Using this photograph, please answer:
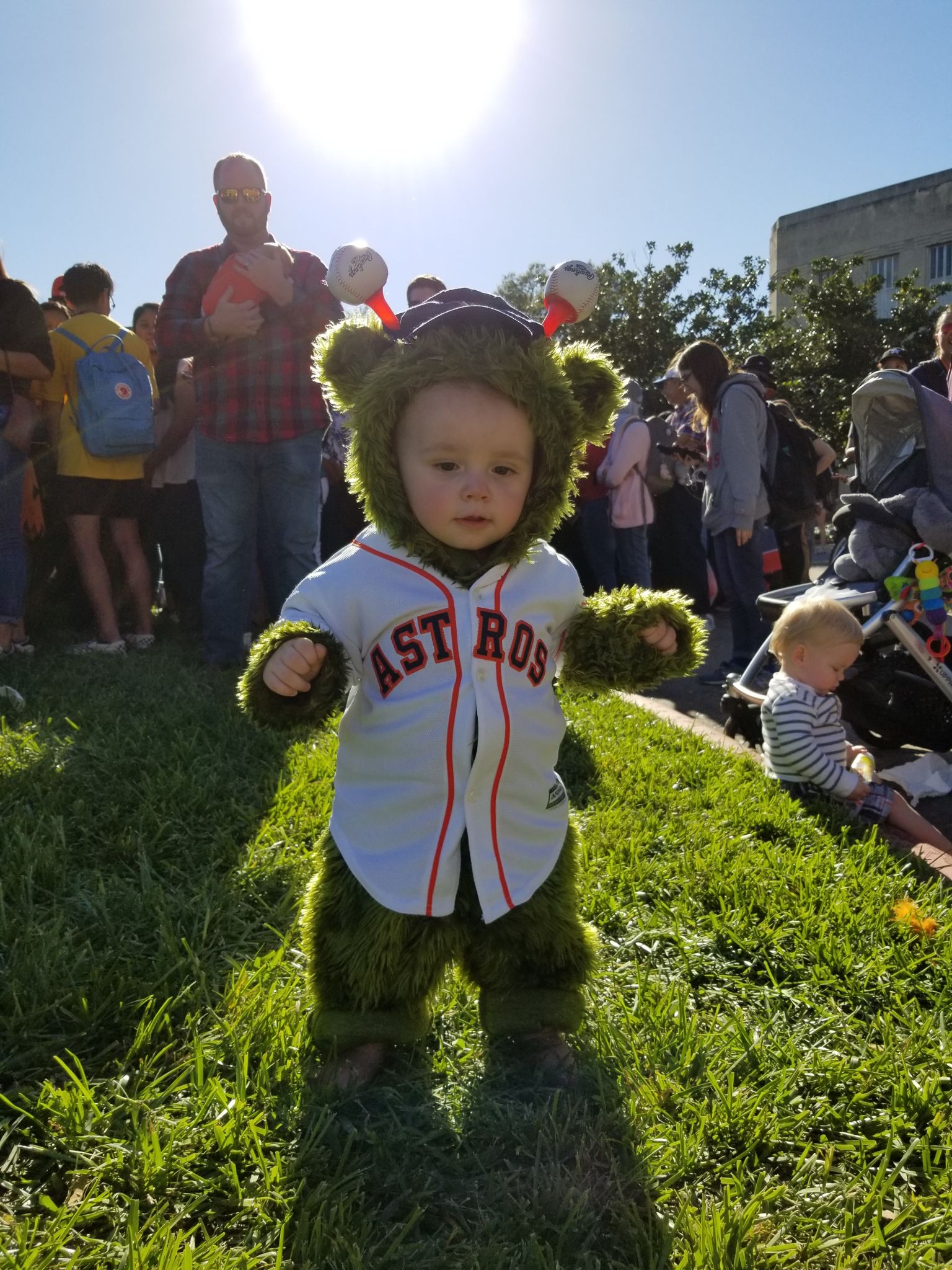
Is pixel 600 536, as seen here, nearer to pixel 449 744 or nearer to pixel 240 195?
pixel 240 195

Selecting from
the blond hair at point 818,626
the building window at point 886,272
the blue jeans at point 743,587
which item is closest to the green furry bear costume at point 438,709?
the blond hair at point 818,626

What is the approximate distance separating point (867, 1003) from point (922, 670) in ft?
8.22

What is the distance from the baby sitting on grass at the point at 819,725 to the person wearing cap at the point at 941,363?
97.7 inches

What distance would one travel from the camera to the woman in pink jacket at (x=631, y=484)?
6852 mm

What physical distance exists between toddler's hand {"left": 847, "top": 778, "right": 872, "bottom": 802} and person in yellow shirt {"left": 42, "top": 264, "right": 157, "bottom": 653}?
409cm

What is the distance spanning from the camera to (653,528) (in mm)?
8273

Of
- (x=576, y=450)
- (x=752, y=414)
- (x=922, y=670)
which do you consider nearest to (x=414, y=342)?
(x=576, y=450)

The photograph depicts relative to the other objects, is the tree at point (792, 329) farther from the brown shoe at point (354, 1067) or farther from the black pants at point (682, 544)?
the brown shoe at point (354, 1067)

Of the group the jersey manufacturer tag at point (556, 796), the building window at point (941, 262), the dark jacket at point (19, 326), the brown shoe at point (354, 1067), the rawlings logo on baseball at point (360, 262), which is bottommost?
the brown shoe at point (354, 1067)

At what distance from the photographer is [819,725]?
353cm

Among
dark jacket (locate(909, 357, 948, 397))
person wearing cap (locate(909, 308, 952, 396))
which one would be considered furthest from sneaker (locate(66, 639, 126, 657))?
dark jacket (locate(909, 357, 948, 397))

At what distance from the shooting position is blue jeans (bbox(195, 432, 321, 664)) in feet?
16.0

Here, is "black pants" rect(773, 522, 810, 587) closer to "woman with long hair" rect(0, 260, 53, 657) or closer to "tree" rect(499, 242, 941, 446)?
"woman with long hair" rect(0, 260, 53, 657)

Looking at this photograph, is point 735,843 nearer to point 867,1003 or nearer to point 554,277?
point 867,1003
